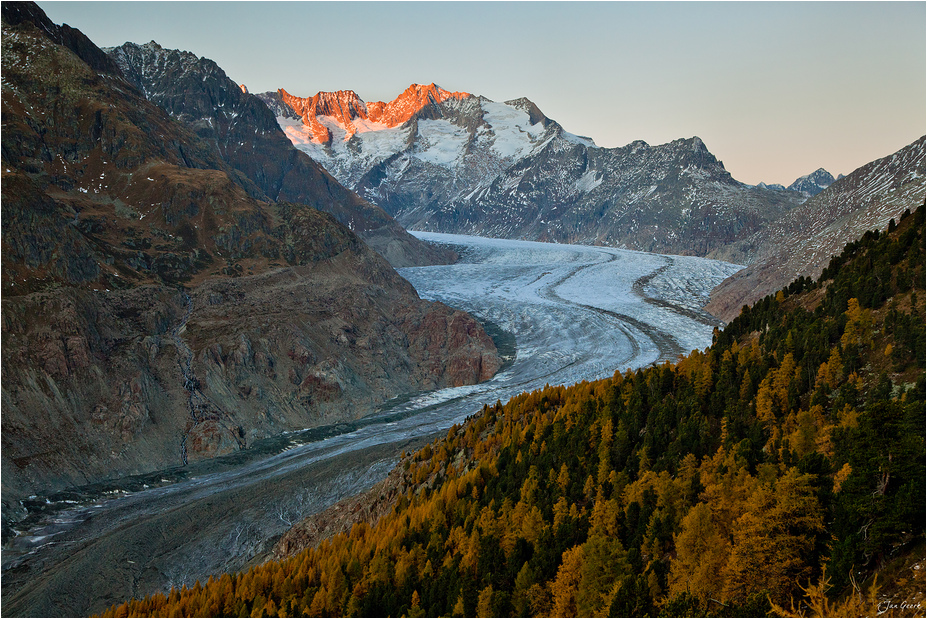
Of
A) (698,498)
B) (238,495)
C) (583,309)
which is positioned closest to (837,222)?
(583,309)

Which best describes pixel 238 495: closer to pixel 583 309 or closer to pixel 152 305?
pixel 152 305

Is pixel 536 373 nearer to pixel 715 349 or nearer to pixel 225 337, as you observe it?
pixel 225 337

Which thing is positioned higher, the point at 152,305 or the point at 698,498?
the point at 152,305

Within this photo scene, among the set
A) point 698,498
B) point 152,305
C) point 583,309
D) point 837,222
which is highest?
point 152,305

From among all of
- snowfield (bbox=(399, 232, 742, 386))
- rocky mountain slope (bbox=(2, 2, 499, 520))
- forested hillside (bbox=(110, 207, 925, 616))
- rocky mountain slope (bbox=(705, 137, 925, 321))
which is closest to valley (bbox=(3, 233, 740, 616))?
snowfield (bbox=(399, 232, 742, 386))

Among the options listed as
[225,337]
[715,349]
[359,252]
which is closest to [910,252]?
[715,349]

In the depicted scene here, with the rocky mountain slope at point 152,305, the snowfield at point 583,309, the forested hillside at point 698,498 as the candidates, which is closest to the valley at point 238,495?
the snowfield at point 583,309

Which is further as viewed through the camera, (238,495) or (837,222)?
(837,222)
